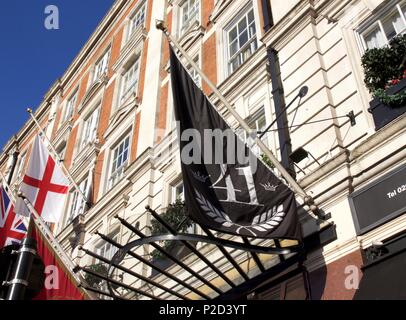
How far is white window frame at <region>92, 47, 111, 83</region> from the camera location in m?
25.2

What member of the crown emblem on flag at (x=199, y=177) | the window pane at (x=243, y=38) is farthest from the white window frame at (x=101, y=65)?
the crown emblem on flag at (x=199, y=177)

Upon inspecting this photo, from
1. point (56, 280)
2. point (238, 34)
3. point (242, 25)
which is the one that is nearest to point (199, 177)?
point (56, 280)

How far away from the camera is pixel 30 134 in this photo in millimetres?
31062

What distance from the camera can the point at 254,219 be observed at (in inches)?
291

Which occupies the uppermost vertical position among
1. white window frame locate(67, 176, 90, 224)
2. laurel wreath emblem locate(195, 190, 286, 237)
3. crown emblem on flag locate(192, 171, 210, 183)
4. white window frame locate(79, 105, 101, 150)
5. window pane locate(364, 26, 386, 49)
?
white window frame locate(79, 105, 101, 150)

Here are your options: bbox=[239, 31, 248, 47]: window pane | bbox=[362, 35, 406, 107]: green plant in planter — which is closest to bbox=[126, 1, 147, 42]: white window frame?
bbox=[239, 31, 248, 47]: window pane

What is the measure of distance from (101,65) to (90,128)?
4.87 m

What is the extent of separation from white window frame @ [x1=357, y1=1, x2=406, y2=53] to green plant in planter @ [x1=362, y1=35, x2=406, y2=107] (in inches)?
31.8

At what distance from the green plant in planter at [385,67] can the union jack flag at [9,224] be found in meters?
10.5

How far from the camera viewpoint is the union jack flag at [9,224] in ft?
46.4

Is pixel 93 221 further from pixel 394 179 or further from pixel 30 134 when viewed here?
pixel 30 134

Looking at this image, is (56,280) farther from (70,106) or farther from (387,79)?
(70,106)

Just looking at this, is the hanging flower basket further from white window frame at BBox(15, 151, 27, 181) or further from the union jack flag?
white window frame at BBox(15, 151, 27, 181)
